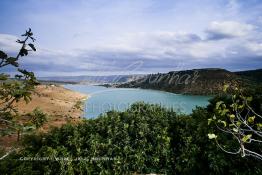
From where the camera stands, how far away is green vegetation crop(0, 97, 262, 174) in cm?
953

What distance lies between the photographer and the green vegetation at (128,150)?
953 centimetres

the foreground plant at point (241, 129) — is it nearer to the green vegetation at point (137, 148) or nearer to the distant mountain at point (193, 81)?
the green vegetation at point (137, 148)

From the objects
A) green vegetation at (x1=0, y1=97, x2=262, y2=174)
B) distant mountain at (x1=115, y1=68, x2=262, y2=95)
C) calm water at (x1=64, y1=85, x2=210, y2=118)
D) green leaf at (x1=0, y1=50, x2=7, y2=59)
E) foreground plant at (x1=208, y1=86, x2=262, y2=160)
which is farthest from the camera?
distant mountain at (x1=115, y1=68, x2=262, y2=95)

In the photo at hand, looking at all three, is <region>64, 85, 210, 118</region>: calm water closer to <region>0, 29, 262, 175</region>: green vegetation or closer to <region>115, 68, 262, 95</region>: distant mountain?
<region>0, 29, 262, 175</region>: green vegetation

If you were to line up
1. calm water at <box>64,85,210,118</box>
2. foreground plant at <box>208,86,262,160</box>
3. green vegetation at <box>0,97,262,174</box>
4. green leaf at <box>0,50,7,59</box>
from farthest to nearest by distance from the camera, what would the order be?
calm water at <box>64,85,210,118</box>
green vegetation at <box>0,97,262,174</box>
foreground plant at <box>208,86,262,160</box>
green leaf at <box>0,50,7,59</box>

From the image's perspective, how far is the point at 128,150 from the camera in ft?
33.0

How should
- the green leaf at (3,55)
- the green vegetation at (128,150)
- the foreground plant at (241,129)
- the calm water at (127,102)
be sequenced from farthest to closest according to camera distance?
the calm water at (127,102) < the green vegetation at (128,150) < the foreground plant at (241,129) < the green leaf at (3,55)

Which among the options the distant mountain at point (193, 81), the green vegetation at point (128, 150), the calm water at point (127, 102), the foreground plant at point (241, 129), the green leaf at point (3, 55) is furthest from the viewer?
the distant mountain at point (193, 81)

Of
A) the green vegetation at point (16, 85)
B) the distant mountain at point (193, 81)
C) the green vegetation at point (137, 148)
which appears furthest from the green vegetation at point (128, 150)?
the distant mountain at point (193, 81)

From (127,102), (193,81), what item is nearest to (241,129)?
(127,102)

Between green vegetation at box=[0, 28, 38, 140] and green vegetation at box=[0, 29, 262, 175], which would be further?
green vegetation at box=[0, 29, 262, 175]

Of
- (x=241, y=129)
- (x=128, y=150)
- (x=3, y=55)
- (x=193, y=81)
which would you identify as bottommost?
(x=128, y=150)

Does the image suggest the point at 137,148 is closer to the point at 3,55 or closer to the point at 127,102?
the point at 3,55

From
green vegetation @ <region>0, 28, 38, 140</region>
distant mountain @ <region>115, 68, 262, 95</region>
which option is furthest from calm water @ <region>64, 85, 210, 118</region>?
distant mountain @ <region>115, 68, 262, 95</region>
